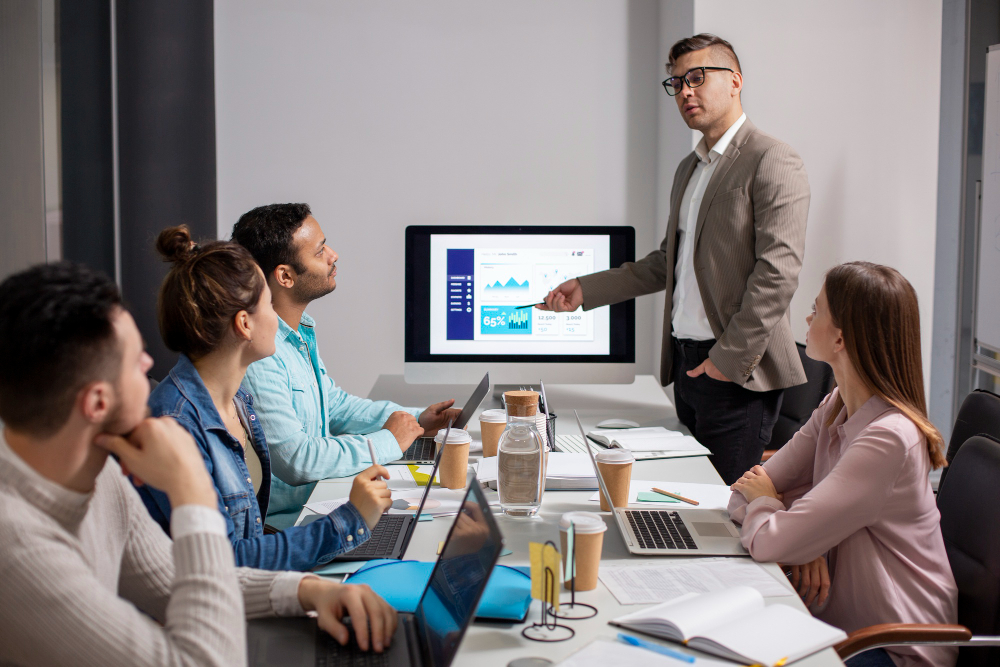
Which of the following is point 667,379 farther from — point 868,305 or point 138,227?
point 138,227

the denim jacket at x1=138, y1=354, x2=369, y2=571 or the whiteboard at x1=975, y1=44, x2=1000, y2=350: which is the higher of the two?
the whiteboard at x1=975, y1=44, x2=1000, y2=350

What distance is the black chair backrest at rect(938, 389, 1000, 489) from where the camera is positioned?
5.30 ft

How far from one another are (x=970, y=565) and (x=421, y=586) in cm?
→ 100

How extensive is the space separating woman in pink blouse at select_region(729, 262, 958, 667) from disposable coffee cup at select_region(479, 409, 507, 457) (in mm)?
585

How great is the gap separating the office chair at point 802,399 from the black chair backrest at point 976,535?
0.89 meters

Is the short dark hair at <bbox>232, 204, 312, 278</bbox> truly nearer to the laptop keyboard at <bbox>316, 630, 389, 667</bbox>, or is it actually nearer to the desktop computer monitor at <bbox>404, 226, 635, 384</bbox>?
the desktop computer monitor at <bbox>404, 226, 635, 384</bbox>

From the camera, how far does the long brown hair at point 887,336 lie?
1474 mm

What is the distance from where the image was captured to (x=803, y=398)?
102 inches

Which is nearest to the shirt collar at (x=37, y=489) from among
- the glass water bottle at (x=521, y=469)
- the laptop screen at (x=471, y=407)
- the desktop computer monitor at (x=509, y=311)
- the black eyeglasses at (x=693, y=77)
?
the glass water bottle at (x=521, y=469)

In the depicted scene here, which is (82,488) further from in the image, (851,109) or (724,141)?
(851,109)

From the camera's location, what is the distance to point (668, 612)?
3.59ft

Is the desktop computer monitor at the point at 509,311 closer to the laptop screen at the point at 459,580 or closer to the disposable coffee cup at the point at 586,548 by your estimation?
the disposable coffee cup at the point at 586,548

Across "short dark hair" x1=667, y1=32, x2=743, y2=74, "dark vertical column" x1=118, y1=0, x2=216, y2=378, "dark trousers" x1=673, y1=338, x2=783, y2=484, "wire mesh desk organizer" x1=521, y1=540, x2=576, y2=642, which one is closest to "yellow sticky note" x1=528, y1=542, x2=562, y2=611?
"wire mesh desk organizer" x1=521, y1=540, x2=576, y2=642

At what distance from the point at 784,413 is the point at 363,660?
2.02 m
